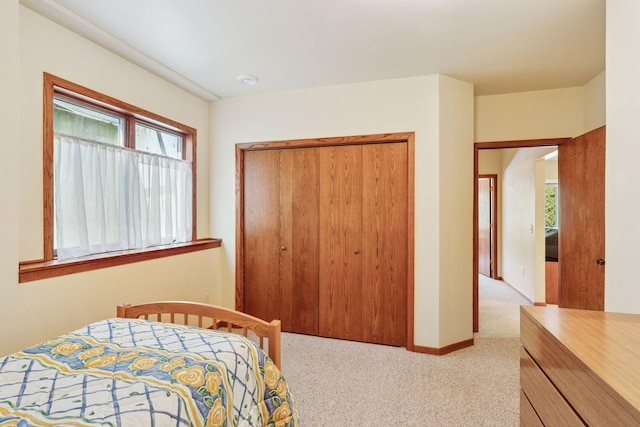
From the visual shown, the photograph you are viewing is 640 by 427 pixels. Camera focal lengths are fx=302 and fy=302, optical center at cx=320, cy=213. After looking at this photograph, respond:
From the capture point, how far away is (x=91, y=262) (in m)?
2.03

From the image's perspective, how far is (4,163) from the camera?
150 centimetres

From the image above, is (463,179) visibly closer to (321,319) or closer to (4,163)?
(321,319)

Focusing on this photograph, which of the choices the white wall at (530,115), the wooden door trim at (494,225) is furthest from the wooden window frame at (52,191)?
the wooden door trim at (494,225)

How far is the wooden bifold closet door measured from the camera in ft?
9.32

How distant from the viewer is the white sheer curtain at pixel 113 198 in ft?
6.60

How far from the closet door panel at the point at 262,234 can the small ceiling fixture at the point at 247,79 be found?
0.69 m

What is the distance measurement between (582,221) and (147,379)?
3.27 meters

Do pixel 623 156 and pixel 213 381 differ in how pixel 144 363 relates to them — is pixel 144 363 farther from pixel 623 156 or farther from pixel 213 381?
pixel 623 156

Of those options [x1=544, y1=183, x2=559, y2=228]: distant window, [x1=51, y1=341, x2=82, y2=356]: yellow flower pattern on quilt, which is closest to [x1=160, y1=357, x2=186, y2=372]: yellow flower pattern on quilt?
[x1=51, y1=341, x2=82, y2=356]: yellow flower pattern on quilt

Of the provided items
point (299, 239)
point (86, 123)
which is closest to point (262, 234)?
point (299, 239)

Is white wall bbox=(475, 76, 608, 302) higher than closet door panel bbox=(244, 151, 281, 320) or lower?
higher

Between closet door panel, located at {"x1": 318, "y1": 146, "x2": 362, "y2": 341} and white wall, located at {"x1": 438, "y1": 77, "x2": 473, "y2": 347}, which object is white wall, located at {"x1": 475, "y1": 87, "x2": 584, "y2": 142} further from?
closet door panel, located at {"x1": 318, "y1": 146, "x2": 362, "y2": 341}

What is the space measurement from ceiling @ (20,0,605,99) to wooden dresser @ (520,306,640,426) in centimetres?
174

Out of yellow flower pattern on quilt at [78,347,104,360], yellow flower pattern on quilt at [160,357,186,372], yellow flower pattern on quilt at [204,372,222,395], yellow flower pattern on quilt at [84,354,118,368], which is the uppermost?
yellow flower pattern on quilt at [160,357,186,372]
